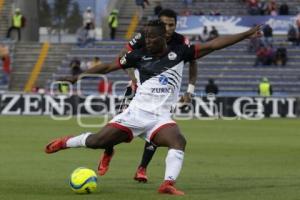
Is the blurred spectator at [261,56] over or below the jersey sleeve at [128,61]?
below

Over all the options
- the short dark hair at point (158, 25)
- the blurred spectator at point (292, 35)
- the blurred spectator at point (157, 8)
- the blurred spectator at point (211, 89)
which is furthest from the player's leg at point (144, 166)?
the blurred spectator at point (292, 35)

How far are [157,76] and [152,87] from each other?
0.48 ft

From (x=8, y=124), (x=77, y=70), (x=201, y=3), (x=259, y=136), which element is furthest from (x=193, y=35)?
(x=259, y=136)

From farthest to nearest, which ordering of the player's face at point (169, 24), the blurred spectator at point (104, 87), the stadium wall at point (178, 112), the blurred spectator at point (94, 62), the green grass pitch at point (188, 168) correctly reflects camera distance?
1. the blurred spectator at point (94, 62)
2. the blurred spectator at point (104, 87)
3. the stadium wall at point (178, 112)
4. the player's face at point (169, 24)
5. the green grass pitch at point (188, 168)

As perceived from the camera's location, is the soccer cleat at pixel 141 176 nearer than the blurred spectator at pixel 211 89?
Yes

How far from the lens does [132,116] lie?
1115cm

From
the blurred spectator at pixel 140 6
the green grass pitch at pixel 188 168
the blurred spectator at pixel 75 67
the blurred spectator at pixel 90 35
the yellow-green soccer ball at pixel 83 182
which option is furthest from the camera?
the blurred spectator at pixel 140 6

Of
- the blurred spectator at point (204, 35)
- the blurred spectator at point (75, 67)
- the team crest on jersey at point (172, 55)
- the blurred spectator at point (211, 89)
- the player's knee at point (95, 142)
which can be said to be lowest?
the blurred spectator at point (211, 89)

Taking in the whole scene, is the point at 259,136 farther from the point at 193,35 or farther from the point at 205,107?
the point at 193,35

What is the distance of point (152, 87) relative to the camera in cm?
1118

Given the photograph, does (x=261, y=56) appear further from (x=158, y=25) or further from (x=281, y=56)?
(x=158, y=25)

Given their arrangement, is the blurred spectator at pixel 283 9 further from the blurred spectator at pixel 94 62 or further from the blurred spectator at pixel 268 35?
the blurred spectator at pixel 94 62

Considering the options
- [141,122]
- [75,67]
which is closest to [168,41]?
[141,122]

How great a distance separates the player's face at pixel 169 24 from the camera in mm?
11695
